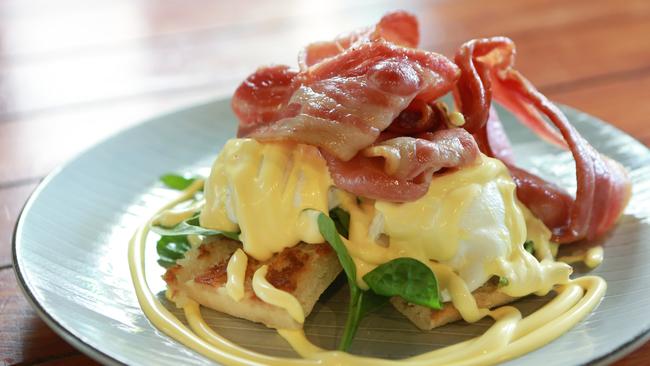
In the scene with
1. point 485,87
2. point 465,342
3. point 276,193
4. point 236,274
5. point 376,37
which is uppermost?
point 376,37

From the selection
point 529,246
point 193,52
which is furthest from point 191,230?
point 193,52

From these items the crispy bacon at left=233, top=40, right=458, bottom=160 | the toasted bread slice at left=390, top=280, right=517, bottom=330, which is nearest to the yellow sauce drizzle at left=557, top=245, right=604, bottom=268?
the toasted bread slice at left=390, top=280, right=517, bottom=330

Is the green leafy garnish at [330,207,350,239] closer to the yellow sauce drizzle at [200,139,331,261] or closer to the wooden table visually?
the yellow sauce drizzle at [200,139,331,261]

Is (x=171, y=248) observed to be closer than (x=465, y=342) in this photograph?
No

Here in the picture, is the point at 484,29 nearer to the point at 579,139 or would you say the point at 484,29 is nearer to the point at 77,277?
the point at 579,139

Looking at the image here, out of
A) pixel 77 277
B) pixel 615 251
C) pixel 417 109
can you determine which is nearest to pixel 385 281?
pixel 417 109

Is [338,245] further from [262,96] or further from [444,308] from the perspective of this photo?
[262,96]
